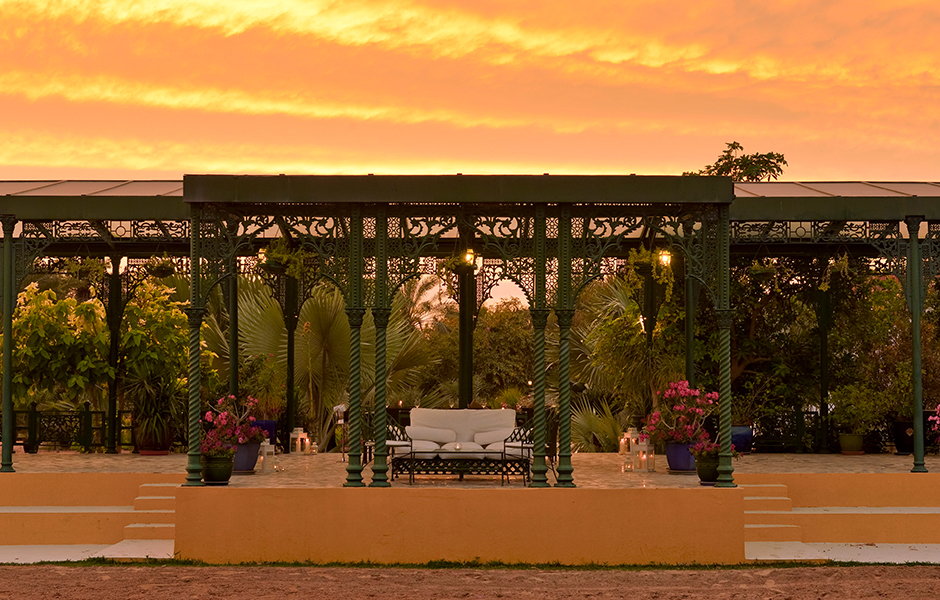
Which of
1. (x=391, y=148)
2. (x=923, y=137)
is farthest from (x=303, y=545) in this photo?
(x=923, y=137)

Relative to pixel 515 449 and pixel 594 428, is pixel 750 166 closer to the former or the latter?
pixel 594 428

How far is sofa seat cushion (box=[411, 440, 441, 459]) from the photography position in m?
10.6

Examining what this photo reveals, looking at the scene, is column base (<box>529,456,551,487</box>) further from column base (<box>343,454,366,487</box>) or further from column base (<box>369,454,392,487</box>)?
column base (<box>343,454,366,487</box>)

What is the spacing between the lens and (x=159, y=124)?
17406 mm

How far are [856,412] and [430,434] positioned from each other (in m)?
6.09

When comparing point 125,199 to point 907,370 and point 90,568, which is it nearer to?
point 90,568

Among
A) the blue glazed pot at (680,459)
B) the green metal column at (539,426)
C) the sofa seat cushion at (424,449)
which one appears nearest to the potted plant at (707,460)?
the blue glazed pot at (680,459)

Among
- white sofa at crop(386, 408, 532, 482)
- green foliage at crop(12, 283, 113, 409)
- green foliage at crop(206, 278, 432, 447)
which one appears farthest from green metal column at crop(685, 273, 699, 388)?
green foliage at crop(206, 278, 432, 447)

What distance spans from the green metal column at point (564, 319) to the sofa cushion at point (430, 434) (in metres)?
2.27

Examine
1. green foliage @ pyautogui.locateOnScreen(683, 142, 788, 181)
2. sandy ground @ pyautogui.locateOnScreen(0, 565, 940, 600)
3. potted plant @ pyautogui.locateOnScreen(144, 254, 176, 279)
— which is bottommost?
sandy ground @ pyautogui.locateOnScreen(0, 565, 940, 600)

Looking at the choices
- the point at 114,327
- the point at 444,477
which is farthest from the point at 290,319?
the point at 444,477

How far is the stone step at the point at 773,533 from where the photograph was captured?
1008 centimetres

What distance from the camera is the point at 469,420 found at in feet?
39.3

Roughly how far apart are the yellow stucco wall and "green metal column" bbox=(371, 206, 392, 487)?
0.32m
